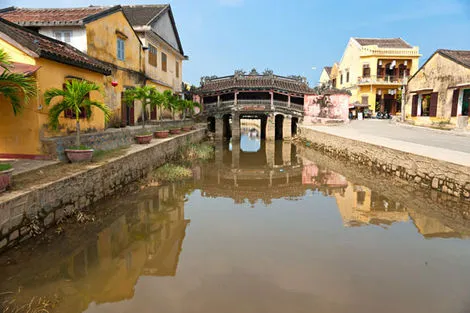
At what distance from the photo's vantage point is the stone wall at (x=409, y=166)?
870 centimetres

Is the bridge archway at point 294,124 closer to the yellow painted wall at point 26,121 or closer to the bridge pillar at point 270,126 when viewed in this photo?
the bridge pillar at point 270,126

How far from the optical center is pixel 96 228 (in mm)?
6895

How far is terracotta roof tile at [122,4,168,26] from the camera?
61.0ft

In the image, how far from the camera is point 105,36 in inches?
555

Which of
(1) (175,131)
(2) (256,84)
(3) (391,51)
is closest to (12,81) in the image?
(1) (175,131)

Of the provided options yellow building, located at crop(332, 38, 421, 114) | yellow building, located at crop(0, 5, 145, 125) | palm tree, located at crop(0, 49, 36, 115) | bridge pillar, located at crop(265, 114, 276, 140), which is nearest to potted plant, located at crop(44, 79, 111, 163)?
palm tree, located at crop(0, 49, 36, 115)

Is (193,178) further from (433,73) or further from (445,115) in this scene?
(433,73)

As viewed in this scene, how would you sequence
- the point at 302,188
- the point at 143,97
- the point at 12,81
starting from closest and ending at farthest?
1. the point at 12,81
2. the point at 302,188
3. the point at 143,97

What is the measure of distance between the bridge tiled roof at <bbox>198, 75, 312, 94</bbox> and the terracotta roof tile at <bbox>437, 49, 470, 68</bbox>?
11.6 metres

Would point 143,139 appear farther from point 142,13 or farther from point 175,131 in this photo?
point 142,13

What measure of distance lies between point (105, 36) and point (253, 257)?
1248cm

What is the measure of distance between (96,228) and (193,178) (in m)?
5.94

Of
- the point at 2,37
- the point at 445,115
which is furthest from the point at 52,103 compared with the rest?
the point at 445,115

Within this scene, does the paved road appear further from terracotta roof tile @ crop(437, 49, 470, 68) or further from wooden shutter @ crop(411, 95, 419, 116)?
terracotta roof tile @ crop(437, 49, 470, 68)
